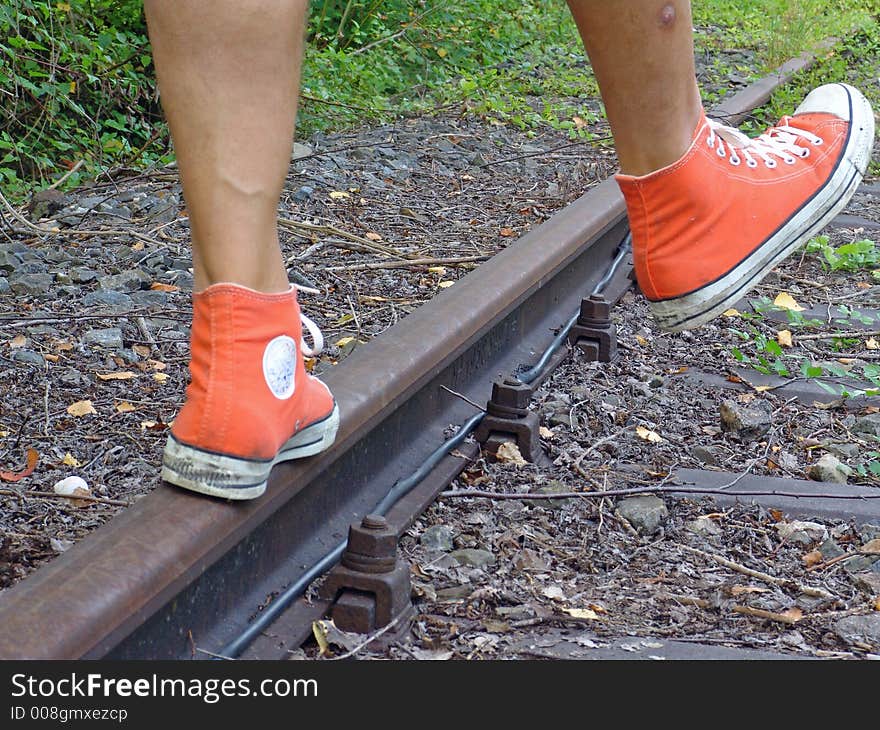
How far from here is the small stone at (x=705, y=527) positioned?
2.34 m

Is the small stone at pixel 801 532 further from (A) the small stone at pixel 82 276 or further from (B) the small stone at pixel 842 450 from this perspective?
(A) the small stone at pixel 82 276

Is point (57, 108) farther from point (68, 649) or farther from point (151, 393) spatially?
point (68, 649)

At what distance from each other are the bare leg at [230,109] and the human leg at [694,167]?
61cm

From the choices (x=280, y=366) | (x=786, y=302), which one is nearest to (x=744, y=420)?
(x=786, y=302)

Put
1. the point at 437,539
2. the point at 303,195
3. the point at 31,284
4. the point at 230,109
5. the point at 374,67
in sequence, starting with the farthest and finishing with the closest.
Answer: the point at 374,67
the point at 303,195
the point at 31,284
the point at 437,539
the point at 230,109

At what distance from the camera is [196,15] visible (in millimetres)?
1722

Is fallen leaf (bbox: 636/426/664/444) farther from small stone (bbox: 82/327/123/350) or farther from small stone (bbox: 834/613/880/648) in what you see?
small stone (bbox: 82/327/123/350)

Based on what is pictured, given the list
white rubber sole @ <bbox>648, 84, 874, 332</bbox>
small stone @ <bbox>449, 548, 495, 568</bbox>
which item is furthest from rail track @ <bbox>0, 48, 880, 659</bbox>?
white rubber sole @ <bbox>648, 84, 874, 332</bbox>

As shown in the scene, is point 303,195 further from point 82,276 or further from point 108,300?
point 108,300

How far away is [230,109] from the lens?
1.76m

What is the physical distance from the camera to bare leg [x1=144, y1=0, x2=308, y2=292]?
173 centimetres

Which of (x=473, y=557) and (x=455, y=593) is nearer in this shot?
(x=455, y=593)

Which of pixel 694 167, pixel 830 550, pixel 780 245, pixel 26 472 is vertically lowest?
pixel 26 472

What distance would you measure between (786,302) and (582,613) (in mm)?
1966
